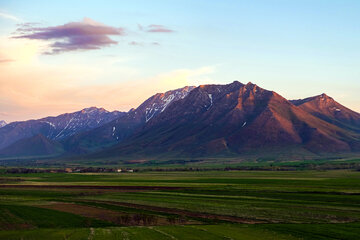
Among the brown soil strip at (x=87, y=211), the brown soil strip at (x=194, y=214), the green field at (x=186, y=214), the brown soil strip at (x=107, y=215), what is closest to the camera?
the green field at (x=186, y=214)

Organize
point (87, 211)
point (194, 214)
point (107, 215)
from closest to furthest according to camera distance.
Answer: point (194, 214) → point (107, 215) → point (87, 211)

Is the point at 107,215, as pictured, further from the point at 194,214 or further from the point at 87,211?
the point at 194,214

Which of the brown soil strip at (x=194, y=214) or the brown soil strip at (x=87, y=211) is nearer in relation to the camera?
the brown soil strip at (x=194, y=214)

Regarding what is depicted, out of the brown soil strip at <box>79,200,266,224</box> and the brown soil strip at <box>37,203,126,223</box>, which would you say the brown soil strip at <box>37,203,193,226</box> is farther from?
the brown soil strip at <box>79,200,266,224</box>

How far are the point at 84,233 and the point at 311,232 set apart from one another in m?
23.7

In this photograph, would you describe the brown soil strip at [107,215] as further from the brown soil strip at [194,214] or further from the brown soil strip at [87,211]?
the brown soil strip at [194,214]

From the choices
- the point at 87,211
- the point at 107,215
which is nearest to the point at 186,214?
the point at 107,215

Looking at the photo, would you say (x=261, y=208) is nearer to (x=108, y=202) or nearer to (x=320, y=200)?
(x=320, y=200)

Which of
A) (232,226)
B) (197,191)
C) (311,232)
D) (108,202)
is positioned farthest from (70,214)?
(197,191)

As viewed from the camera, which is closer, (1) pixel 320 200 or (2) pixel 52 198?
(1) pixel 320 200

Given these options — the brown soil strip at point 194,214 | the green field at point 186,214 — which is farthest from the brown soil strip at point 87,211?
the brown soil strip at point 194,214

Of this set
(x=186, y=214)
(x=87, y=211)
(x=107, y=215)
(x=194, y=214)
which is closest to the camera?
(x=194, y=214)

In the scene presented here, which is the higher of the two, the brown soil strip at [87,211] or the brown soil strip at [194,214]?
the brown soil strip at [87,211]

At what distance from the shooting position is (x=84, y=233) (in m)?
50.4
